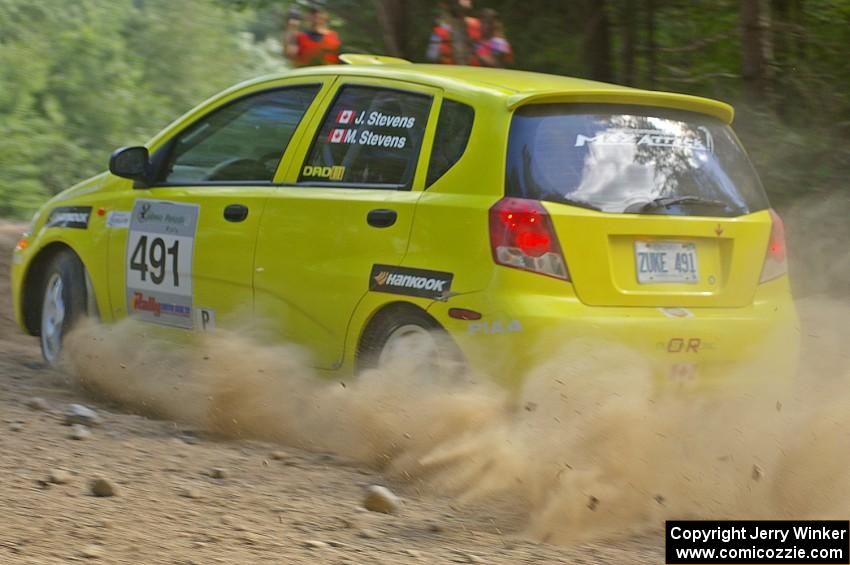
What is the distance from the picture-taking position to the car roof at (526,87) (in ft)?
17.9

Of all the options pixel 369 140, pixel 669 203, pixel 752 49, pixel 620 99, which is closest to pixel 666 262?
pixel 669 203

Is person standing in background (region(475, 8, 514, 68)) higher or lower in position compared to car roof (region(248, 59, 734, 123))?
lower

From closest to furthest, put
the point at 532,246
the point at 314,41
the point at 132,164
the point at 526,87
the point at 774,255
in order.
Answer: the point at 532,246 → the point at 526,87 → the point at 774,255 → the point at 132,164 → the point at 314,41

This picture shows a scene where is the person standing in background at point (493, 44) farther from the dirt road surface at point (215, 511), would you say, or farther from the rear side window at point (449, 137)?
the dirt road surface at point (215, 511)

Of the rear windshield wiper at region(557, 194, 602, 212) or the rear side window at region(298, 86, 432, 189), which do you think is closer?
the rear windshield wiper at region(557, 194, 602, 212)

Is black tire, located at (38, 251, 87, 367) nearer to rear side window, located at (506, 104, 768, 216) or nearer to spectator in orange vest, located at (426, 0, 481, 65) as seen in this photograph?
rear side window, located at (506, 104, 768, 216)

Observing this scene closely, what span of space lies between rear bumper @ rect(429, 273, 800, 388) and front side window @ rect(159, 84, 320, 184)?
1.46 metres

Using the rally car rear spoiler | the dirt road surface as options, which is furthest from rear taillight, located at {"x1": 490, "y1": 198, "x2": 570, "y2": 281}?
the dirt road surface

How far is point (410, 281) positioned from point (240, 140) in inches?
61.4

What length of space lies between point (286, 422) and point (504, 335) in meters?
1.21

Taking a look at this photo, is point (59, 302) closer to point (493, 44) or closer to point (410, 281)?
point (410, 281)

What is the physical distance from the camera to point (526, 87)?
5.54 m

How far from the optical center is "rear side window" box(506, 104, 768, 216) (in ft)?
17.4

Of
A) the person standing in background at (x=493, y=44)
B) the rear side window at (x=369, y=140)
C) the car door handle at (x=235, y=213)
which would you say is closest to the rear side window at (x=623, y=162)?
the rear side window at (x=369, y=140)
